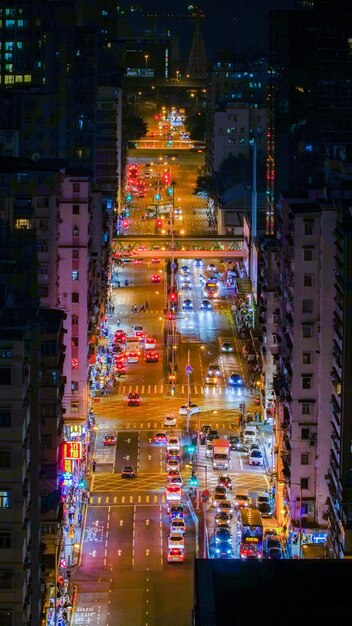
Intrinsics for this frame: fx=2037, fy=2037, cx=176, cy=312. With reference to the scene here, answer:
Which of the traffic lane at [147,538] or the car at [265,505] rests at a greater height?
the car at [265,505]

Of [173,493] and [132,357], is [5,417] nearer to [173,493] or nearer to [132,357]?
[173,493]

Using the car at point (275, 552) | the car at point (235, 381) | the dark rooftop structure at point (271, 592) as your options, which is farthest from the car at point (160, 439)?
the dark rooftop structure at point (271, 592)

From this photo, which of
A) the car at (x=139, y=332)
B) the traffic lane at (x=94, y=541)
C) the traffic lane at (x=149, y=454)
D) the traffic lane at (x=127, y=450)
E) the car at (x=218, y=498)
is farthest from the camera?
the car at (x=139, y=332)

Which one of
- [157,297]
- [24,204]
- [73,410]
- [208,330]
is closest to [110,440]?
[73,410]

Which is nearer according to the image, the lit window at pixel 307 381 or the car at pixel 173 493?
the lit window at pixel 307 381

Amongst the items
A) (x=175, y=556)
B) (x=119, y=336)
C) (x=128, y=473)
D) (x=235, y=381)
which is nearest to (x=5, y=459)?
(x=175, y=556)

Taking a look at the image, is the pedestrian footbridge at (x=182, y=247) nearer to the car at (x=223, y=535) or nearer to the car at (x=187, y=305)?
the car at (x=187, y=305)

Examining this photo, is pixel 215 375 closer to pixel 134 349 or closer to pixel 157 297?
pixel 134 349
